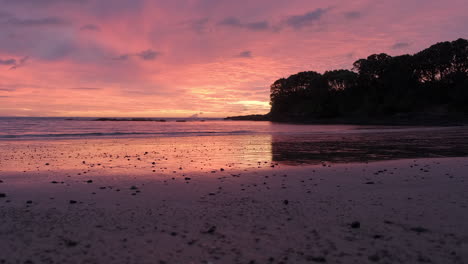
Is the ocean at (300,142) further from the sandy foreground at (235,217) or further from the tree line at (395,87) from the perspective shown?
the tree line at (395,87)

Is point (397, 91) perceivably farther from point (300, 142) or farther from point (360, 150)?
point (360, 150)

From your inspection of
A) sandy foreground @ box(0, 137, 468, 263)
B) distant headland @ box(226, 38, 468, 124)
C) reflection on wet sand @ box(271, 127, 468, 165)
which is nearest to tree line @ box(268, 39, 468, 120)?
distant headland @ box(226, 38, 468, 124)

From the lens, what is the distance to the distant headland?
276 feet

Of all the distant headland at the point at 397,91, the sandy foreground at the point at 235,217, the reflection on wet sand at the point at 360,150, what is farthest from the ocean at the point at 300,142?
the distant headland at the point at 397,91

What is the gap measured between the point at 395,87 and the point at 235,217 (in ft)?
357

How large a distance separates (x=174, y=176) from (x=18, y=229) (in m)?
6.21

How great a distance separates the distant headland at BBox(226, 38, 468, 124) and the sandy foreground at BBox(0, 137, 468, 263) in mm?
71909

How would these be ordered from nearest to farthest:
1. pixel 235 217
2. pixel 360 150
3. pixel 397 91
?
1. pixel 235 217
2. pixel 360 150
3. pixel 397 91

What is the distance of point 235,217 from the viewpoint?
268 inches

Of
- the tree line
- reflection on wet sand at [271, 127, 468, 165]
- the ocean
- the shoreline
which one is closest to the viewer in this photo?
the shoreline

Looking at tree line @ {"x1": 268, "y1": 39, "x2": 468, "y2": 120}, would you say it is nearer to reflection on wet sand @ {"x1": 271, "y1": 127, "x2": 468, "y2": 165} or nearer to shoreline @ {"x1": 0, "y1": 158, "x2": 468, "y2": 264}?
reflection on wet sand @ {"x1": 271, "y1": 127, "x2": 468, "y2": 165}

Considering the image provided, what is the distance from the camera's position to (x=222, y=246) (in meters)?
5.25

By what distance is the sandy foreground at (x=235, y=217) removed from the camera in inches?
196

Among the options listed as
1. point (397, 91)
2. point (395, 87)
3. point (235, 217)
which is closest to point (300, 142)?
→ point (235, 217)
